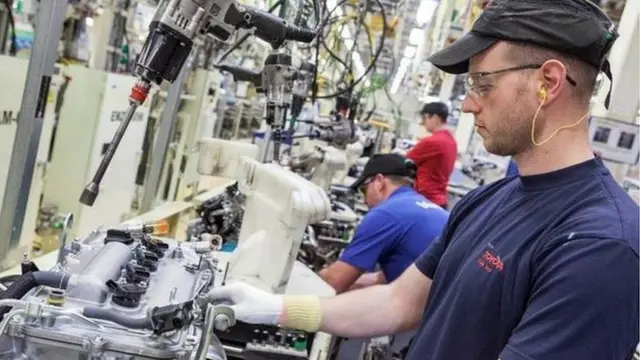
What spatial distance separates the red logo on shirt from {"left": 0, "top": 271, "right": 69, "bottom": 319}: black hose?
81 cm

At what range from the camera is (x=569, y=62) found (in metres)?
1.22

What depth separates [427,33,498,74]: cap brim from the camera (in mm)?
1315

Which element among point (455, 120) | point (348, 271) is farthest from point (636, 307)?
point (455, 120)

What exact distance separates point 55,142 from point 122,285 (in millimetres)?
2853

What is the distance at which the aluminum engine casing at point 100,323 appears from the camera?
3.41ft

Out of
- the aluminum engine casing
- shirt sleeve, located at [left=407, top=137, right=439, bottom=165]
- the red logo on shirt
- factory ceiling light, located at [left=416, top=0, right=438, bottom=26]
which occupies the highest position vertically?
factory ceiling light, located at [left=416, top=0, right=438, bottom=26]

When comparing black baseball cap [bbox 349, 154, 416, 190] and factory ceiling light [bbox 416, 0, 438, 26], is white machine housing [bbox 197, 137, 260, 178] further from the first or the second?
factory ceiling light [bbox 416, 0, 438, 26]

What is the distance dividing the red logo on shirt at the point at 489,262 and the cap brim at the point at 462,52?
0.41 metres

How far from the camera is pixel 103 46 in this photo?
446 cm

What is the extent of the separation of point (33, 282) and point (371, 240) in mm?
1933

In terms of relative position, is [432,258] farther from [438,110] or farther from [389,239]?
[438,110]

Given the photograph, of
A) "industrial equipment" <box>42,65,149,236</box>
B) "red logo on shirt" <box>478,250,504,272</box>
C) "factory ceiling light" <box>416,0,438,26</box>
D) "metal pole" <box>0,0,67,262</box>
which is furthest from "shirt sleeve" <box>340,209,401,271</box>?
"factory ceiling light" <box>416,0,438,26</box>

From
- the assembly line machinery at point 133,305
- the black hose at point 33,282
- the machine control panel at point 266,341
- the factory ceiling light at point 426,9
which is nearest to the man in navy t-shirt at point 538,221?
the machine control panel at point 266,341

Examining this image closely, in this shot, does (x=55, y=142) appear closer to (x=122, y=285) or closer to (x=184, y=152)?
(x=184, y=152)
